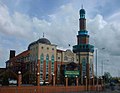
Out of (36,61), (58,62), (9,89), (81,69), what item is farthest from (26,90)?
(81,69)

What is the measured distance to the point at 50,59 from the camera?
339 ft

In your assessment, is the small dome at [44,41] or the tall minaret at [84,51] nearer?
the small dome at [44,41]

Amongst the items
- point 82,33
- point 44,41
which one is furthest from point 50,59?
point 82,33

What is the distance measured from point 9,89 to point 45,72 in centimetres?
5619

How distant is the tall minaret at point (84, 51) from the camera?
381ft

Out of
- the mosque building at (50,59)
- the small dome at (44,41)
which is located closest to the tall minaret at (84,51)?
the mosque building at (50,59)

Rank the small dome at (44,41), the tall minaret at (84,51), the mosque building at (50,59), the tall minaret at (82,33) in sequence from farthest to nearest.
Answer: the tall minaret at (82,33) < the tall minaret at (84,51) < the small dome at (44,41) < the mosque building at (50,59)

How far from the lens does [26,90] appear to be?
159 ft

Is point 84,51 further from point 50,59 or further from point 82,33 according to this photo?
point 50,59

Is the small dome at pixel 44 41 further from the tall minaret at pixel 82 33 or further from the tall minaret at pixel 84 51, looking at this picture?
the tall minaret at pixel 82 33

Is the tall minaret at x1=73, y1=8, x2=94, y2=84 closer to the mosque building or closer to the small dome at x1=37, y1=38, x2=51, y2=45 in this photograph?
the mosque building

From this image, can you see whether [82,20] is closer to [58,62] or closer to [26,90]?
[58,62]

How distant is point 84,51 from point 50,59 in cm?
2090

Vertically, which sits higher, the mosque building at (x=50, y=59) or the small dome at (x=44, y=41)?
the small dome at (x=44, y=41)
